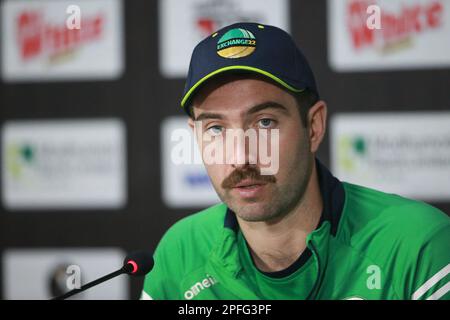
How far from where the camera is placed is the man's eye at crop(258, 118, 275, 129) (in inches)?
38.8

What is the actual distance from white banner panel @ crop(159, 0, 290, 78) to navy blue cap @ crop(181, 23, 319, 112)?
530 millimetres

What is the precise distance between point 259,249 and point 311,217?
12cm

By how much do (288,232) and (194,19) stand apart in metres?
0.73

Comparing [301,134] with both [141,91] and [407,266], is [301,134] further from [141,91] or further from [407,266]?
[141,91]

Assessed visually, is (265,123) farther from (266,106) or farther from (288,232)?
(288,232)

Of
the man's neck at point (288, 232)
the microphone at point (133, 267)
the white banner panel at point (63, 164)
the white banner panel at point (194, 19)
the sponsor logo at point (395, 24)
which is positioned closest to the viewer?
the microphone at point (133, 267)

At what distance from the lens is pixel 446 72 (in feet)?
4.74

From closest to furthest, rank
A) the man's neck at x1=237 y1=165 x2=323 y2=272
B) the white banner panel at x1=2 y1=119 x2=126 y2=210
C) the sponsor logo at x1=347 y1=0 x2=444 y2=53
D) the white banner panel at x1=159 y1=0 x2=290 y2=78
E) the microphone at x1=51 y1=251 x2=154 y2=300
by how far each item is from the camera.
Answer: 1. the microphone at x1=51 y1=251 x2=154 y2=300
2. the man's neck at x1=237 y1=165 x2=323 y2=272
3. the sponsor logo at x1=347 y1=0 x2=444 y2=53
4. the white banner panel at x1=159 y1=0 x2=290 y2=78
5. the white banner panel at x1=2 y1=119 x2=126 y2=210

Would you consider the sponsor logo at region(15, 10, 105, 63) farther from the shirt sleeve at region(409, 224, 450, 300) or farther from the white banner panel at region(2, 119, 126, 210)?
the shirt sleeve at region(409, 224, 450, 300)

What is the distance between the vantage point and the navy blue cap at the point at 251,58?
37.5 inches

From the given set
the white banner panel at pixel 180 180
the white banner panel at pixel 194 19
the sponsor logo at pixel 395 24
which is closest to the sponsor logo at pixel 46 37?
the white banner panel at pixel 194 19

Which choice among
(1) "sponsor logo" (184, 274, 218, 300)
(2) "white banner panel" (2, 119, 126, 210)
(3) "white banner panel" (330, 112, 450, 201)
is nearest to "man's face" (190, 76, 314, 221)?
(1) "sponsor logo" (184, 274, 218, 300)

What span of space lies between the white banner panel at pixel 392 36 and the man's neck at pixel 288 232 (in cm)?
54

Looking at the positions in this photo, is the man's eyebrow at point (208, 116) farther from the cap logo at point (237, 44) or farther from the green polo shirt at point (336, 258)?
the green polo shirt at point (336, 258)
